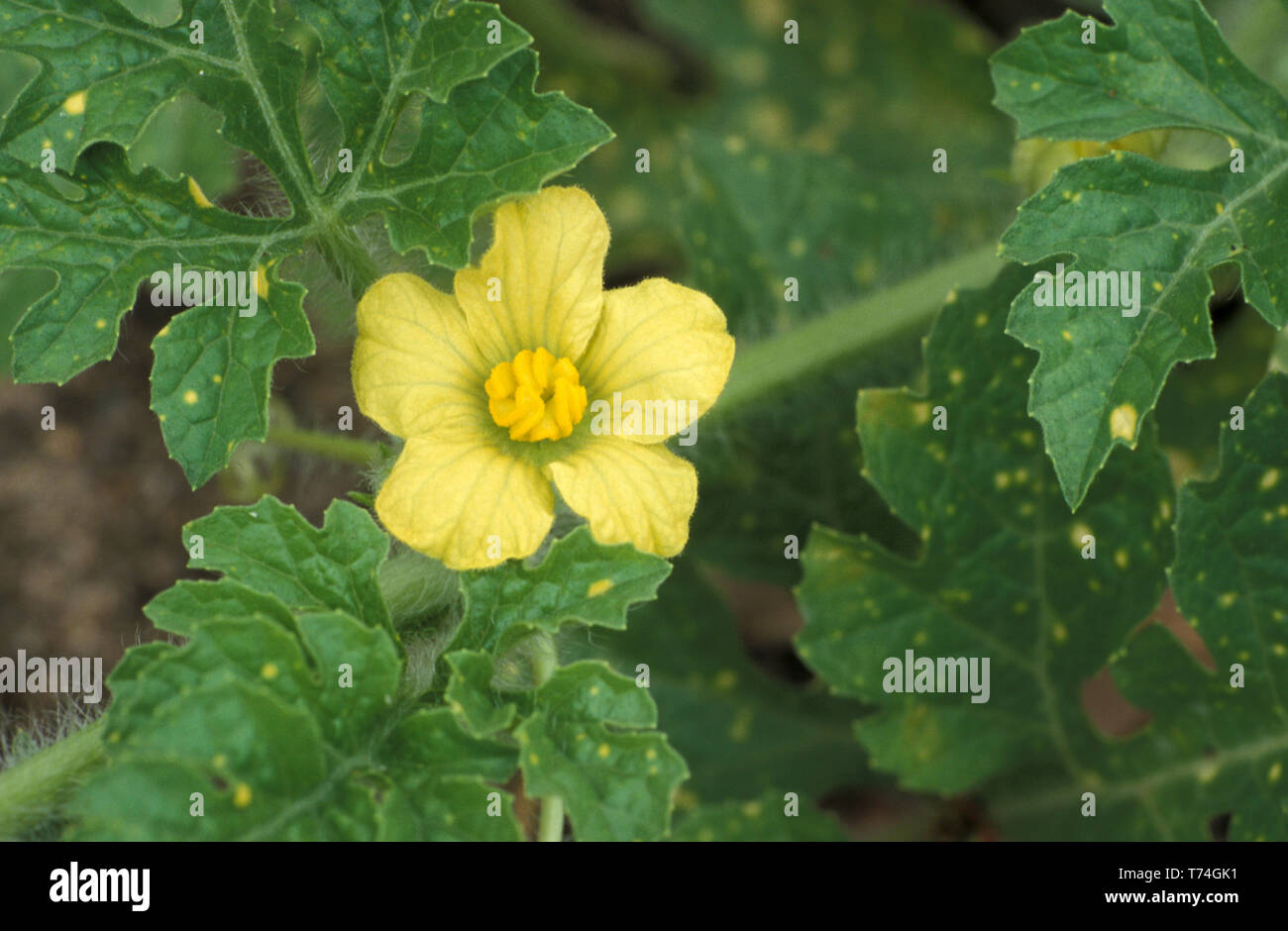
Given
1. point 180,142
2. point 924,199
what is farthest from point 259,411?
point 924,199

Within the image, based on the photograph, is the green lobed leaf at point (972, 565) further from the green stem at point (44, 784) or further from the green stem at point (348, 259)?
the green stem at point (44, 784)

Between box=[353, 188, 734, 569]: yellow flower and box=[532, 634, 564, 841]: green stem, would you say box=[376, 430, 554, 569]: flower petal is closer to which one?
box=[353, 188, 734, 569]: yellow flower

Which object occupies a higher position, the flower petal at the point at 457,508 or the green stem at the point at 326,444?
the green stem at the point at 326,444

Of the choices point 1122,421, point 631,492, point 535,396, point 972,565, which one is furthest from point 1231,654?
point 535,396

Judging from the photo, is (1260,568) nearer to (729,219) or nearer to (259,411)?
(729,219)

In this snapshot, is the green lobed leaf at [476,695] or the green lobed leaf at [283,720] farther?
the green lobed leaf at [476,695]

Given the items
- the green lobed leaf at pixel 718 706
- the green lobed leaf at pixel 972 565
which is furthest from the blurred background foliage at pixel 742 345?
the green lobed leaf at pixel 972 565

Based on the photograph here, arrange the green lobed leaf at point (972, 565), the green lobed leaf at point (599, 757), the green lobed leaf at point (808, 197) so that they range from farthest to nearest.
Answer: the green lobed leaf at point (808, 197), the green lobed leaf at point (972, 565), the green lobed leaf at point (599, 757)
